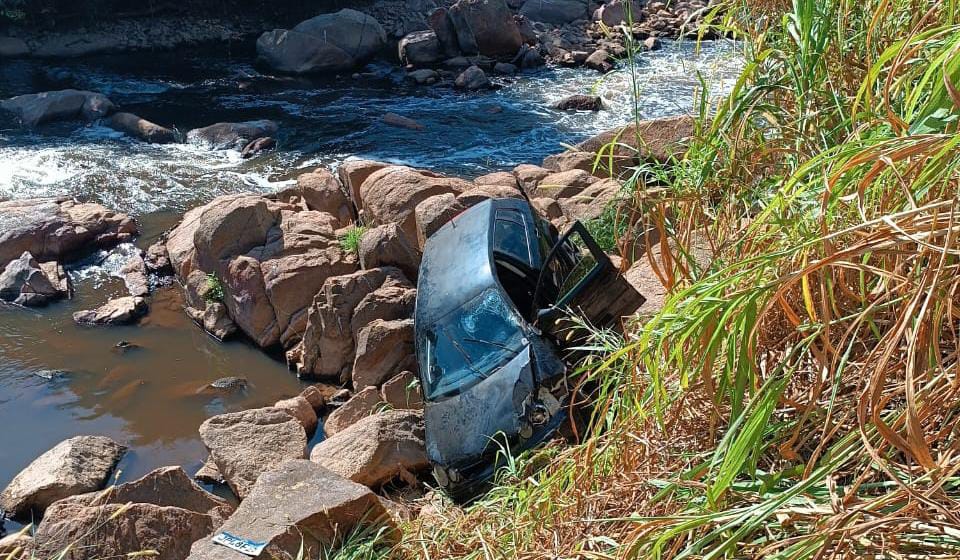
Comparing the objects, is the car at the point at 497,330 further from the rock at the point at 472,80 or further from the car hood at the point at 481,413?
the rock at the point at 472,80

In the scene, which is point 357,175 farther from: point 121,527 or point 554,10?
point 554,10

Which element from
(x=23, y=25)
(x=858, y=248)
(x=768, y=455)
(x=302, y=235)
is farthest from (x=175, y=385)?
(x=23, y=25)

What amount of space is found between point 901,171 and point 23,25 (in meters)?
23.1

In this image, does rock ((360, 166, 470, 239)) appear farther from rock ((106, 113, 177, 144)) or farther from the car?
rock ((106, 113, 177, 144))

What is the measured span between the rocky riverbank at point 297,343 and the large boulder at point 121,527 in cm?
1

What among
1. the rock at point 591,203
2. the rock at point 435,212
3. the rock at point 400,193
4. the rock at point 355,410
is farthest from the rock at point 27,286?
the rock at point 591,203

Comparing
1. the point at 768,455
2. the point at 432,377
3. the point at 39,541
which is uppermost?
the point at 768,455

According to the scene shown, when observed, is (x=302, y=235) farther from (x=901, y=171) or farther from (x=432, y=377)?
(x=901, y=171)

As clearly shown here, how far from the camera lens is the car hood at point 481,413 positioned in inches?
219

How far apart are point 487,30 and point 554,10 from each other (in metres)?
3.41

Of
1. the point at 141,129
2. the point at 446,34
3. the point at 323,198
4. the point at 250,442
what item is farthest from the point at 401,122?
the point at 250,442

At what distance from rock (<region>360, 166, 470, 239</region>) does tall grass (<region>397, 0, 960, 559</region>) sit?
659 cm

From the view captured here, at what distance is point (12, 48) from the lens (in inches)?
812

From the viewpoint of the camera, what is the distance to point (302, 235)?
995 centimetres
